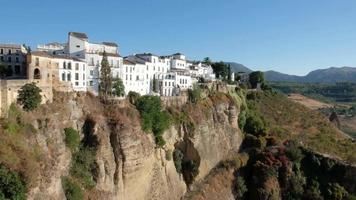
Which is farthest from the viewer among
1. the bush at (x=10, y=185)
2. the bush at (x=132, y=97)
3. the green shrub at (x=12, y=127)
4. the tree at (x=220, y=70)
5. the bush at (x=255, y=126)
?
the tree at (x=220, y=70)

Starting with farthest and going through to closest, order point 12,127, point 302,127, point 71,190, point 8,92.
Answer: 1. point 302,127
2. point 71,190
3. point 8,92
4. point 12,127

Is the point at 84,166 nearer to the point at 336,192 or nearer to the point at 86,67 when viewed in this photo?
the point at 86,67

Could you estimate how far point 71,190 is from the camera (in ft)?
102

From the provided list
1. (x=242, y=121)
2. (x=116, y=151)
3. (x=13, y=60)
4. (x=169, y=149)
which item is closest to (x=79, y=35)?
(x=13, y=60)

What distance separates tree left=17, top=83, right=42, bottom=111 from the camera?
101 feet

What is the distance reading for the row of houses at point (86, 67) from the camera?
3753 cm

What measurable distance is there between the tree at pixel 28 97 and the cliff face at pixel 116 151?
710 millimetres

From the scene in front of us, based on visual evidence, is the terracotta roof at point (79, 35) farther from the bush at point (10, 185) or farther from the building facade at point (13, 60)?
the bush at point (10, 185)

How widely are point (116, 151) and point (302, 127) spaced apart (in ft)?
141

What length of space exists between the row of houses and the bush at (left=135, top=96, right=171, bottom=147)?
5306mm

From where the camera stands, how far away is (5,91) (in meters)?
29.3

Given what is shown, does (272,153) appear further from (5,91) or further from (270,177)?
(5,91)

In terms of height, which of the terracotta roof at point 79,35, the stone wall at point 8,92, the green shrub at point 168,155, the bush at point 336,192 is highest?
the terracotta roof at point 79,35

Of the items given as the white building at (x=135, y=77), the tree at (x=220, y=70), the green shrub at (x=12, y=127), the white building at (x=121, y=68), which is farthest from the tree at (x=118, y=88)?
the tree at (x=220, y=70)
